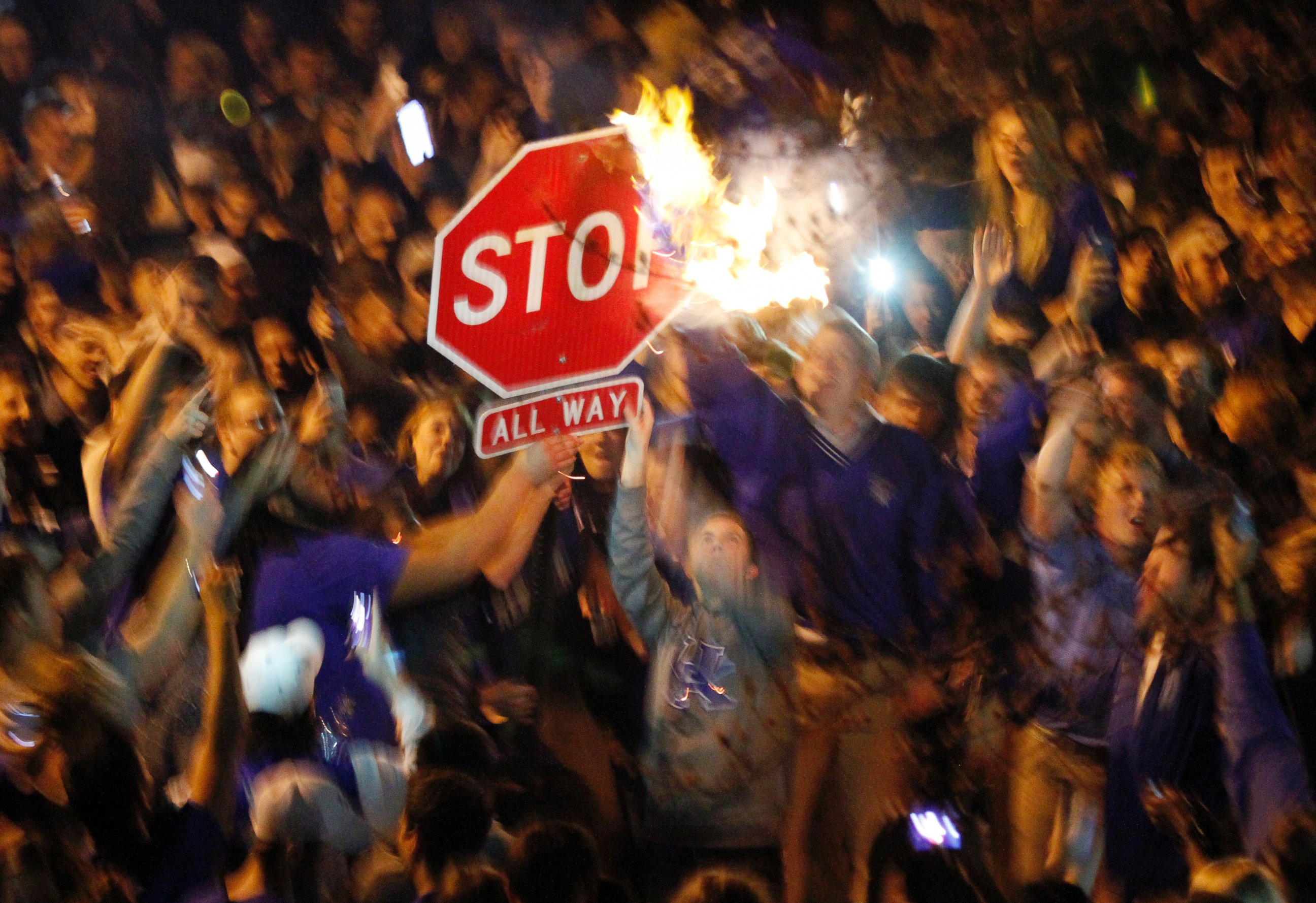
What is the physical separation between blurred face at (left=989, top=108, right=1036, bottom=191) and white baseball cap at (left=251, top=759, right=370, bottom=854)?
Answer: 2483 mm

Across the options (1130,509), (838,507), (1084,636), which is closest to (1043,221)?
(1130,509)

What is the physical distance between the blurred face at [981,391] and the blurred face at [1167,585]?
0.50m

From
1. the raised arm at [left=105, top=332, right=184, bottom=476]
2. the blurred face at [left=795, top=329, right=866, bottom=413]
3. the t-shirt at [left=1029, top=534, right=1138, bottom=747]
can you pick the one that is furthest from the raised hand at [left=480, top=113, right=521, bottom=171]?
the t-shirt at [left=1029, top=534, right=1138, bottom=747]

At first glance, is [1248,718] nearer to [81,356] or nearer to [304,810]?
[304,810]

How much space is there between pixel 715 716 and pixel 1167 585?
3.85 ft

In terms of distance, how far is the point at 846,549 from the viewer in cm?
342

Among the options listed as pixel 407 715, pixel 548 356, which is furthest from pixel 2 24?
pixel 407 715

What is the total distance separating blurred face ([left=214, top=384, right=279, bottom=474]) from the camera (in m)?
4.08

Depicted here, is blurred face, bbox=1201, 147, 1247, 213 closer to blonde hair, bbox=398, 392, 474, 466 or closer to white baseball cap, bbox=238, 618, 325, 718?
blonde hair, bbox=398, 392, 474, 466

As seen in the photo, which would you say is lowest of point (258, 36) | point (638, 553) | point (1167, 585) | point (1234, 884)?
point (1234, 884)

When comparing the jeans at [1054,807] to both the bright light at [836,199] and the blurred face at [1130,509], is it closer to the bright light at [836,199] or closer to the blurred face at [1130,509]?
the blurred face at [1130,509]

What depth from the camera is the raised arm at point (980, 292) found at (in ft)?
11.0

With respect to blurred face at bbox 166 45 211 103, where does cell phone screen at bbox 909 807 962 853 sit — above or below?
below

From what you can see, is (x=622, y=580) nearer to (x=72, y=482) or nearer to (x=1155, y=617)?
(x=1155, y=617)
